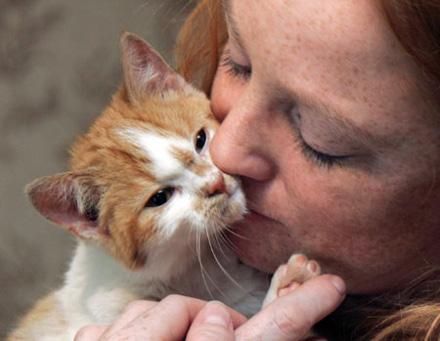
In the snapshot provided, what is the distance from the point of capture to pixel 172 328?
87 centimetres

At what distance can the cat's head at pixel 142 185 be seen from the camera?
103 cm

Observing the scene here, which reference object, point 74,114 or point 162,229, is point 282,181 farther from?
point 74,114

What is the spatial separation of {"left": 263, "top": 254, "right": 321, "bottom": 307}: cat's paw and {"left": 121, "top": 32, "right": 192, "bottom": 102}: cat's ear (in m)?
0.40

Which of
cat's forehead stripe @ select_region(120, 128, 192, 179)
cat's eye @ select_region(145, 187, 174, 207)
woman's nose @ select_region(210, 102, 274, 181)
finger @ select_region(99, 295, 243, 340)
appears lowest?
finger @ select_region(99, 295, 243, 340)

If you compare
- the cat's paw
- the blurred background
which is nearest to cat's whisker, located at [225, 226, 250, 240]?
the cat's paw

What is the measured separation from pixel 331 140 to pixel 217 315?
0.87ft

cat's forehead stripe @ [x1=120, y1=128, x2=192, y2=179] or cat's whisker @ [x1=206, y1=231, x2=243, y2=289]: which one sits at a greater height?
cat's forehead stripe @ [x1=120, y1=128, x2=192, y2=179]

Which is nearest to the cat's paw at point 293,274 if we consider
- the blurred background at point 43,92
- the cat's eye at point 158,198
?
the cat's eye at point 158,198

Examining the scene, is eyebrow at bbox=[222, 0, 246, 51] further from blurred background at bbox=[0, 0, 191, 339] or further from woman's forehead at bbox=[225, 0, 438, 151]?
blurred background at bbox=[0, 0, 191, 339]

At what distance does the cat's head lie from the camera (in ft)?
3.39

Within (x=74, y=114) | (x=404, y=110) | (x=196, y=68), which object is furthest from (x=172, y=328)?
(x=74, y=114)

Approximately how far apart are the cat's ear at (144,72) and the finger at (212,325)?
44 cm

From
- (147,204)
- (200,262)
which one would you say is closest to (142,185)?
(147,204)

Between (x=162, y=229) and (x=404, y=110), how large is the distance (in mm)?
418
